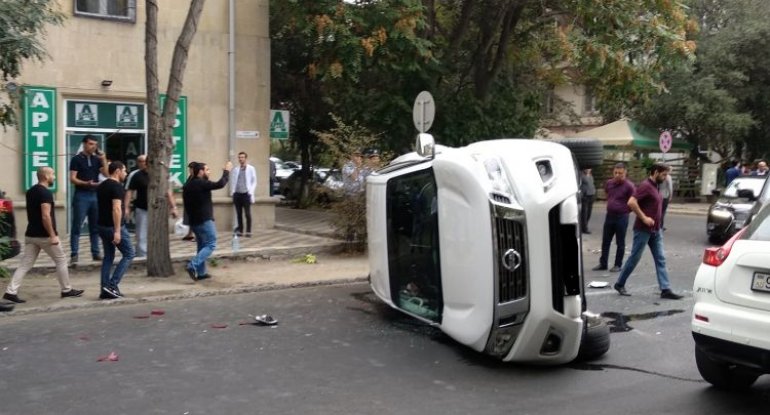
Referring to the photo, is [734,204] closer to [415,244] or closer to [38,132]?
[415,244]

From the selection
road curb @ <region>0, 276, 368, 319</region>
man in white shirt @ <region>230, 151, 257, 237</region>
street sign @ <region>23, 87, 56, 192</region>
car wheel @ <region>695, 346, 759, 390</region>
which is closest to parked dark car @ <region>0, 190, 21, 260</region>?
road curb @ <region>0, 276, 368, 319</region>

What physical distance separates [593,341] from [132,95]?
10.9 meters

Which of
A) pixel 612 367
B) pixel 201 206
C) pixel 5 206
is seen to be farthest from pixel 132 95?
pixel 612 367

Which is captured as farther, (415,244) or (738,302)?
(415,244)

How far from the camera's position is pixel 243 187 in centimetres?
1462

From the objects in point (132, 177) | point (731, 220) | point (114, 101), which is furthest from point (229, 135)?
point (731, 220)

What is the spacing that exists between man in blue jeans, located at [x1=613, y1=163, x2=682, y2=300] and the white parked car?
14.0 ft

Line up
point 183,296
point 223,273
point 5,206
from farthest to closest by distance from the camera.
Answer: point 223,273 → point 183,296 → point 5,206

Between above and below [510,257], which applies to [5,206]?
above

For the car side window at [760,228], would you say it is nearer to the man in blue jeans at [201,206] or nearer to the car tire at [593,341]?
the car tire at [593,341]

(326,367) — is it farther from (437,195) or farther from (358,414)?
(437,195)

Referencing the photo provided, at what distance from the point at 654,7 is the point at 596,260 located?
6.41m

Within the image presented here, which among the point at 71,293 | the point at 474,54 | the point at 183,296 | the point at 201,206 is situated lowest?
the point at 183,296

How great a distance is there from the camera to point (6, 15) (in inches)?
337
